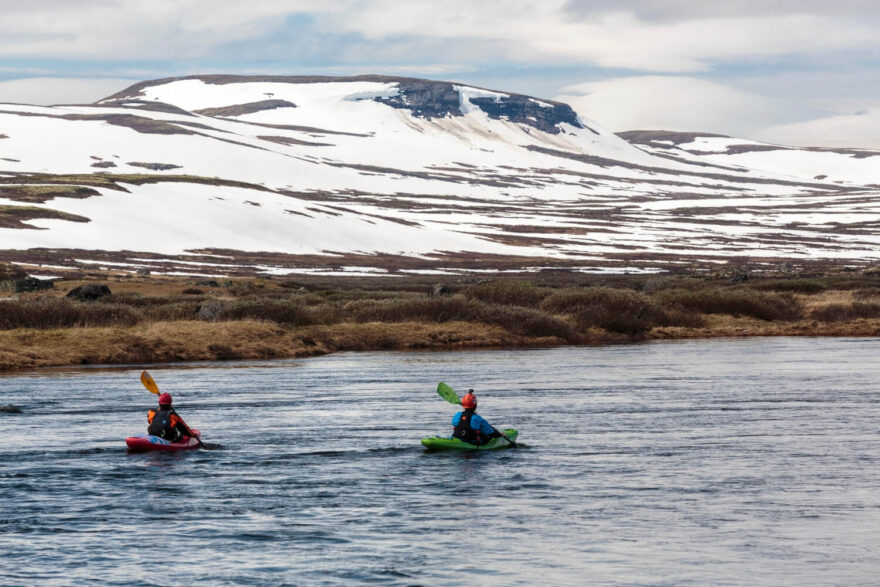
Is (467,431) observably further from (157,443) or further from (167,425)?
(157,443)

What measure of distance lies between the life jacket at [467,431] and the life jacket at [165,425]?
6281mm

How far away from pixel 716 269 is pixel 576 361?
327ft

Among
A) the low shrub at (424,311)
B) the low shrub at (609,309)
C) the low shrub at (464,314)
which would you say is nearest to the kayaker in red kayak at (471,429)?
the low shrub at (464,314)

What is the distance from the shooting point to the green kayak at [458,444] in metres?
26.2

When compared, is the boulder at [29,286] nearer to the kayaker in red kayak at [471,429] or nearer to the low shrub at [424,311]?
the low shrub at [424,311]

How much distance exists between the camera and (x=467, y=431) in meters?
26.3

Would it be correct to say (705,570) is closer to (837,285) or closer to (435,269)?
(837,285)

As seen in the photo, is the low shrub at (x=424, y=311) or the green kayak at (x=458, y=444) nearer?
the green kayak at (x=458, y=444)

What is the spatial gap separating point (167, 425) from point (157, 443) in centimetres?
47

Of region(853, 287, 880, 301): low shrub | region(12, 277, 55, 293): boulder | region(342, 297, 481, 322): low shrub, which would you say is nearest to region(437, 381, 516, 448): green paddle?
region(342, 297, 481, 322): low shrub

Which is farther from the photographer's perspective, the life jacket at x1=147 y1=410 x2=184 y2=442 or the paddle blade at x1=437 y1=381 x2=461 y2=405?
the life jacket at x1=147 y1=410 x2=184 y2=442

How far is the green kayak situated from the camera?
26.2 metres

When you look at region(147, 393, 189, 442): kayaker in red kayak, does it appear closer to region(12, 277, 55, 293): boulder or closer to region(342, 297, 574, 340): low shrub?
region(342, 297, 574, 340): low shrub

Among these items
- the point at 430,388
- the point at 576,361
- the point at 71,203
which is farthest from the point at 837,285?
the point at 71,203
